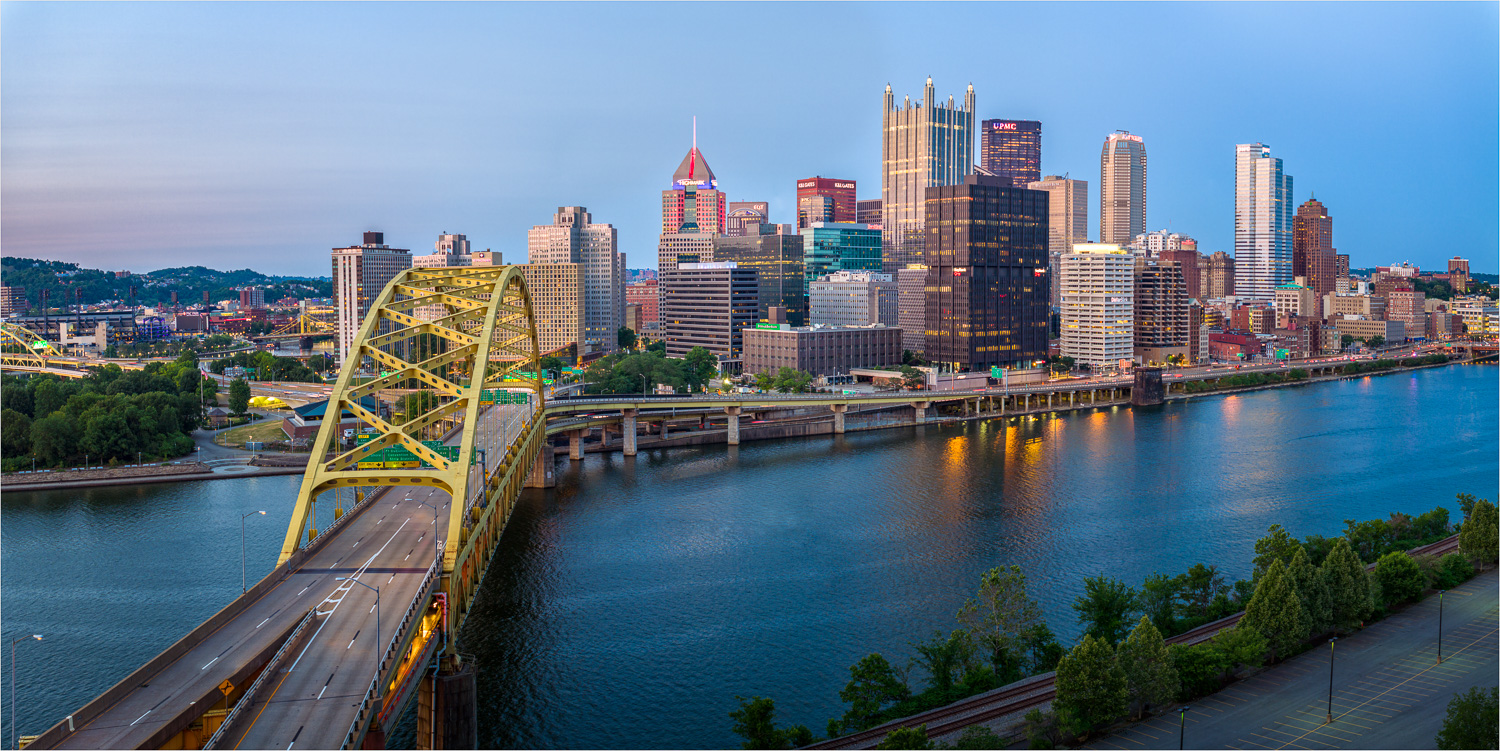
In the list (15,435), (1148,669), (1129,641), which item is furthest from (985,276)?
(1148,669)

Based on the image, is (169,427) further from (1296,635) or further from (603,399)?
(1296,635)

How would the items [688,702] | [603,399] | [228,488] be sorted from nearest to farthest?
[688,702] < [228,488] < [603,399]

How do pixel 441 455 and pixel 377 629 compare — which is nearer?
pixel 377 629

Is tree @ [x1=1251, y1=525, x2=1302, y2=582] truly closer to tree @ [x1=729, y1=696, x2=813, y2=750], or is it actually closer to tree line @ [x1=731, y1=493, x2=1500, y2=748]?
tree line @ [x1=731, y1=493, x2=1500, y2=748]

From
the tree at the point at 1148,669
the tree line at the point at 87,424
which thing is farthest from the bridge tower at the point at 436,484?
the tree line at the point at 87,424

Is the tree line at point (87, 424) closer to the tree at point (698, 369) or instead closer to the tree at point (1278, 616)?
the tree at point (698, 369)

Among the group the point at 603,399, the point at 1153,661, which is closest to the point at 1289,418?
the point at 603,399

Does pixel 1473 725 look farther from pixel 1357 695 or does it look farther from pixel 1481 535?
pixel 1481 535
